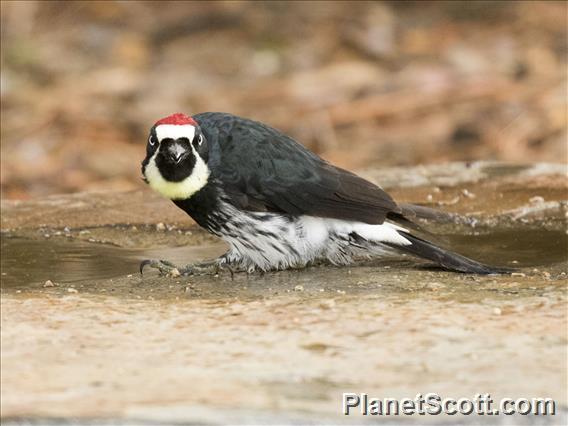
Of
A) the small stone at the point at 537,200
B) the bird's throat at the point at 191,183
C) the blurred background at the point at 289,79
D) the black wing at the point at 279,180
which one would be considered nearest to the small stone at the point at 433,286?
the black wing at the point at 279,180

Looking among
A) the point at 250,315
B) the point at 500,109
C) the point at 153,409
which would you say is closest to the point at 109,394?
the point at 153,409

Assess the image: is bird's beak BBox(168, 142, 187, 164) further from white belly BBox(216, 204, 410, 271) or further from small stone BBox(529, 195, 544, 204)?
small stone BBox(529, 195, 544, 204)

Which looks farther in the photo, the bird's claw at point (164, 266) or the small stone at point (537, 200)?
the small stone at point (537, 200)

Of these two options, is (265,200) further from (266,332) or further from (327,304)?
(266,332)

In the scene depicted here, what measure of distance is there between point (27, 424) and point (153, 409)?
288 millimetres

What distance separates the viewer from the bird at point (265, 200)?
4.32 m

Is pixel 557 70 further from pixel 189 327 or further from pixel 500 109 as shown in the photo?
pixel 189 327

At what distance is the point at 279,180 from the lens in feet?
14.4

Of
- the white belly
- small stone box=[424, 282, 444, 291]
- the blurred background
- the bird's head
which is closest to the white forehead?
the bird's head

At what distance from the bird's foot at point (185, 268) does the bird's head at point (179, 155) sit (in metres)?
0.25

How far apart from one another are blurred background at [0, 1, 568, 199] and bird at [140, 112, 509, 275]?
3.58m

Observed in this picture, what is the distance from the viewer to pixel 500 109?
9.05 m

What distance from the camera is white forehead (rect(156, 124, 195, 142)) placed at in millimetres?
4258

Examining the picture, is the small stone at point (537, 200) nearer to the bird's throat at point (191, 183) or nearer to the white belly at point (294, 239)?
the white belly at point (294, 239)
